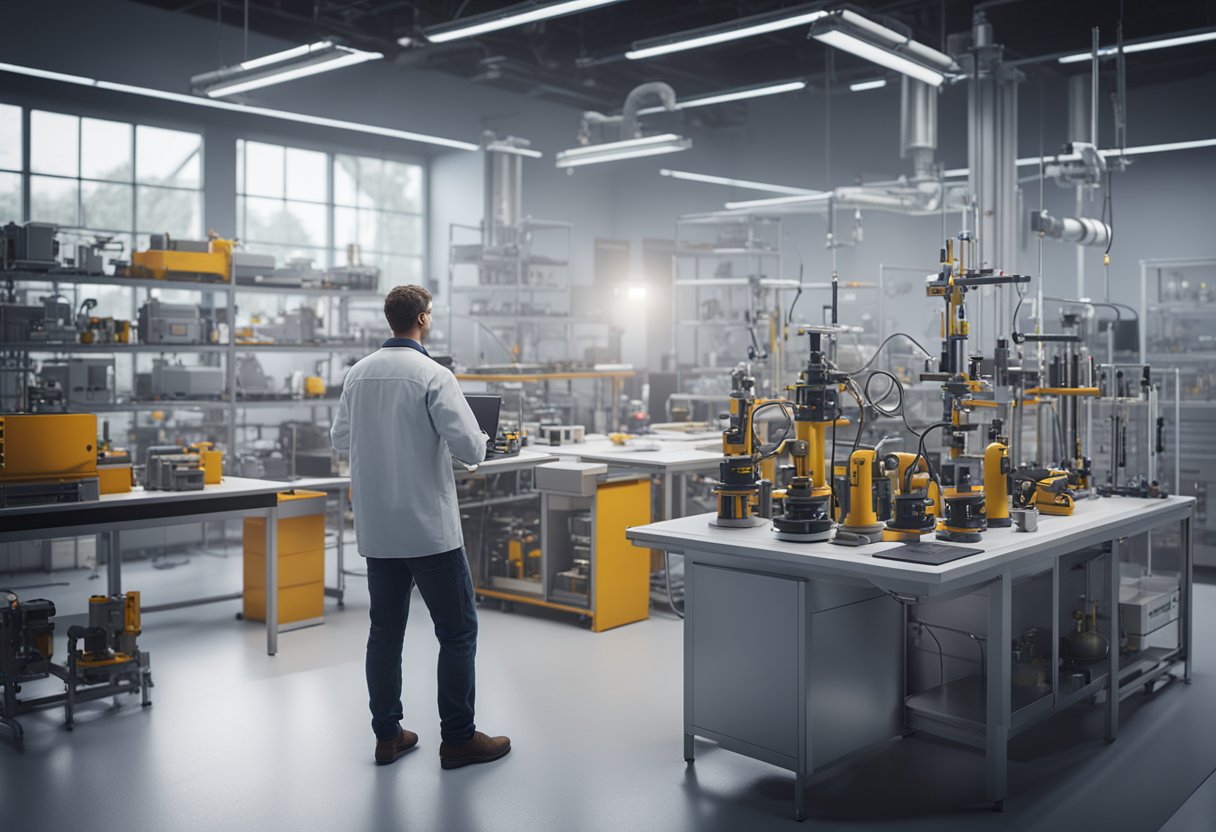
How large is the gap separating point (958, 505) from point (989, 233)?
4.12m

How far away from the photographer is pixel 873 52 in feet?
19.0

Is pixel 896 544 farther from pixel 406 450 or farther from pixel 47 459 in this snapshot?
pixel 47 459

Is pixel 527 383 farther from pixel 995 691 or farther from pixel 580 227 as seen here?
pixel 995 691

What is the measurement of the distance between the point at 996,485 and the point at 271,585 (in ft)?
10.5

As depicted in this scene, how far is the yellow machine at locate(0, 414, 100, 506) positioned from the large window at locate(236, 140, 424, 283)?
245 inches

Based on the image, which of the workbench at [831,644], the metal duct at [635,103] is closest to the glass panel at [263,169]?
the metal duct at [635,103]

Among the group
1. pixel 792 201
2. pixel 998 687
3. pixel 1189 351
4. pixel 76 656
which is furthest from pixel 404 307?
pixel 792 201

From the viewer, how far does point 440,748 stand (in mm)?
3533

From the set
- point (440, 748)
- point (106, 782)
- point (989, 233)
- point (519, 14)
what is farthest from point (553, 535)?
point (989, 233)

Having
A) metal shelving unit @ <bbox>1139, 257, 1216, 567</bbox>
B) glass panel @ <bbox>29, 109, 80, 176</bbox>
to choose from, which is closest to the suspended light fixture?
metal shelving unit @ <bbox>1139, 257, 1216, 567</bbox>

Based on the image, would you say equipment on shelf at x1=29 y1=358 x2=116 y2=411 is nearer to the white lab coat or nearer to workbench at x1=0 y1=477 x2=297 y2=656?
workbench at x1=0 y1=477 x2=297 y2=656

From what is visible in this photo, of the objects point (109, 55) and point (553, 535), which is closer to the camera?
point (553, 535)

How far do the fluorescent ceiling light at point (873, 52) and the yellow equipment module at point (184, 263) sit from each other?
12.4 feet

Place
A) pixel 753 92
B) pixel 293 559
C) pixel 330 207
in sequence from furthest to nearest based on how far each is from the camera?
pixel 330 207 < pixel 753 92 < pixel 293 559
